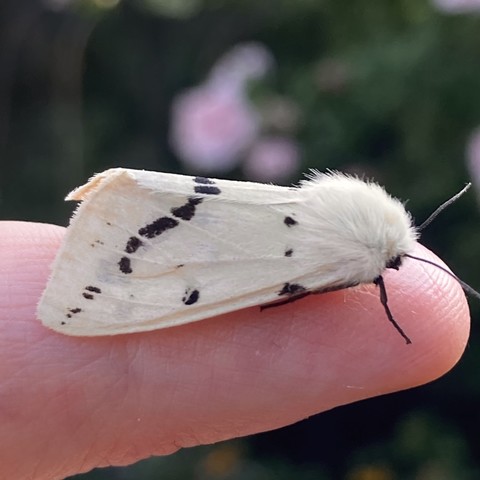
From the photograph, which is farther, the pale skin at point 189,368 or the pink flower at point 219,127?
the pink flower at point 219,127

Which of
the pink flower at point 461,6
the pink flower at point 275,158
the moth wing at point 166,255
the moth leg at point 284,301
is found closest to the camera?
the moth wing at point 166,255

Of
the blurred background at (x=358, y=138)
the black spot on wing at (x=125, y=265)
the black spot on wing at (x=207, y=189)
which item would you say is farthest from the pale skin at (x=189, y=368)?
the blurred background at (x=358, y=138)

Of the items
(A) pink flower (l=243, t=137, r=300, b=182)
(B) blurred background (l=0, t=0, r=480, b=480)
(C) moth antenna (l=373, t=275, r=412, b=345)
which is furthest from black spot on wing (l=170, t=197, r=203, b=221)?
(A) pink flower (l=243, t=137, r=300, b=182)

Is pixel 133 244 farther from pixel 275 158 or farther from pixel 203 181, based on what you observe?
pixel 275 158

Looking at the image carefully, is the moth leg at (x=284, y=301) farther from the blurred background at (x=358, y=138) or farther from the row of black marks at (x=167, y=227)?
the blurred background at (x=358, y=138)

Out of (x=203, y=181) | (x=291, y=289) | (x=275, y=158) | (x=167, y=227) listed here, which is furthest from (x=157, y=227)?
(x=275, y=158)

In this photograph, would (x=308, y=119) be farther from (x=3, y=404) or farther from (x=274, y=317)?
(x=3, y=404)
